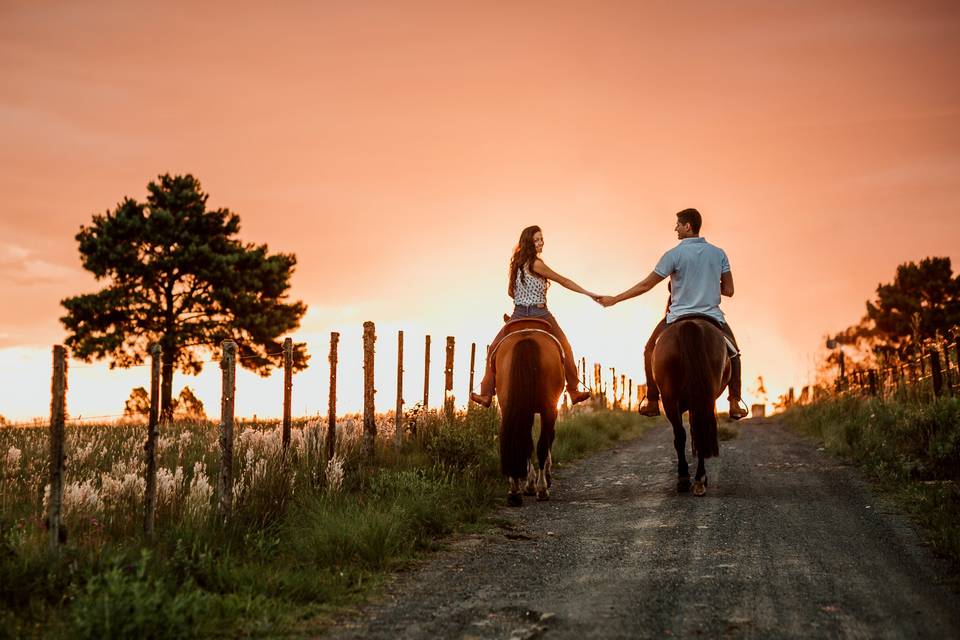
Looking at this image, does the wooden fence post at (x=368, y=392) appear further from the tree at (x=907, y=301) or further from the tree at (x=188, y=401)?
the tree at (x=907, y=301)

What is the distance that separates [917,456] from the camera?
11.1 m

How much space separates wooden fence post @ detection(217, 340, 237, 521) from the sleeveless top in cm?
340

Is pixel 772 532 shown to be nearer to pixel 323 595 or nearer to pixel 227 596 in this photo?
pixel 323 595

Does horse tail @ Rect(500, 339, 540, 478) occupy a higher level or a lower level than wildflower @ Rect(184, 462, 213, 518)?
higher

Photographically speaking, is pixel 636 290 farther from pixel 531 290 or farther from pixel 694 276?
pixel 531 290

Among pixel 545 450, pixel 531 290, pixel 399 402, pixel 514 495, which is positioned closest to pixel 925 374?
pixel 399 402

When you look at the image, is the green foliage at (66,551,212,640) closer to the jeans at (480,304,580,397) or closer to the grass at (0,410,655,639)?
the grass at (0,410,655,639)

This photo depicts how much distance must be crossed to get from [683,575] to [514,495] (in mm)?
3433

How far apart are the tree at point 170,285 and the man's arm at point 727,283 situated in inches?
901

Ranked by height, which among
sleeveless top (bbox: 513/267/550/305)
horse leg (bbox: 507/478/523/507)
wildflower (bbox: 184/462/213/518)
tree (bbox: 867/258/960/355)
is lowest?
horse leg (bbox: 507/478/523/507)

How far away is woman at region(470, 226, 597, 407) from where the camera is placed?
31.9 ft

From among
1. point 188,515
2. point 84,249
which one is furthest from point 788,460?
point 84,249

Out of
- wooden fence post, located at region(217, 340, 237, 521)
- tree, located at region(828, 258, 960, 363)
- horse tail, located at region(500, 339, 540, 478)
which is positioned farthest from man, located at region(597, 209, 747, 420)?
tree, located at region(828, 258, 960, 363)

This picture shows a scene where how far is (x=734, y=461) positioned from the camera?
13141mm
